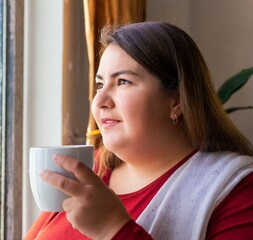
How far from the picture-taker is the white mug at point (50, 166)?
2.17ft

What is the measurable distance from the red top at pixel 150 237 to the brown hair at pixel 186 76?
0.07 meters

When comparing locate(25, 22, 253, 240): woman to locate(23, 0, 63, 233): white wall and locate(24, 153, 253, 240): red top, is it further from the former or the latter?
locate(23, 0, 63, 233): white wall

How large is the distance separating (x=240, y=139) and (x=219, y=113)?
71 mm

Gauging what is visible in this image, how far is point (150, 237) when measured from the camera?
27.4 inches

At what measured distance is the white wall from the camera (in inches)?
55.6

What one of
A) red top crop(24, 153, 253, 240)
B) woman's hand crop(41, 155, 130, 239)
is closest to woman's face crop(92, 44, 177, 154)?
red top crop(24, 153, 253, 240)

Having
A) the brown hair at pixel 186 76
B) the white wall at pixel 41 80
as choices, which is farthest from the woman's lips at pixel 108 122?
the white wall at pixel 41 80

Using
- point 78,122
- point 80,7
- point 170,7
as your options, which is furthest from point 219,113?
point 170,7

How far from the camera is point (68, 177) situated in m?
0.65

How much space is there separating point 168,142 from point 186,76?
14cm

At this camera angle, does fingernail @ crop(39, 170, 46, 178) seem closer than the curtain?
Yes

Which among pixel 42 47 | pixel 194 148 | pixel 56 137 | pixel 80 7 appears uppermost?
pixel 80 7

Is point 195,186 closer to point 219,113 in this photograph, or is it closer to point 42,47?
point 219,113

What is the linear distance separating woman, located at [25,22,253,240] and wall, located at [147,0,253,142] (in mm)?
941
